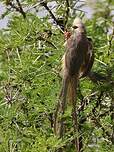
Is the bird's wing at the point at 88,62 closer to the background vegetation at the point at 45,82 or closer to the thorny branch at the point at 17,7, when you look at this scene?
the background vegetation at the point at 45,82

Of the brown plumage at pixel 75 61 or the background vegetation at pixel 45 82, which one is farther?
the background vegetation at pixel 45 82

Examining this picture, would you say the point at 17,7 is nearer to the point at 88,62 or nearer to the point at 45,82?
the point at 45,82

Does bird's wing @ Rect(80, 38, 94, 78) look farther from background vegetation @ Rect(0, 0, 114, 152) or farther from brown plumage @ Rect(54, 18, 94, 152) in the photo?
background vegetation @ Rect(0, 0, 114, 152)

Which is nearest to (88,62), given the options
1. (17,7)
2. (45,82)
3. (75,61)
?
(75,61)

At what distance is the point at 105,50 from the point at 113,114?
164mm

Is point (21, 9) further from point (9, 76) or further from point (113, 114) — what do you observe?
point (113, 114)

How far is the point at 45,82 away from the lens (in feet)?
3.83

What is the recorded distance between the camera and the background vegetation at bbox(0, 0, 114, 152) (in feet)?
3.80

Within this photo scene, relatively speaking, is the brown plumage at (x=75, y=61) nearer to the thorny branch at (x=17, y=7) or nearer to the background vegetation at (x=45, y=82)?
the background vegetation at (x=45, y=82)

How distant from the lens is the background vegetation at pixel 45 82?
3.80ft

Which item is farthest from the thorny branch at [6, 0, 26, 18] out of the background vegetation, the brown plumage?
the brown plumage

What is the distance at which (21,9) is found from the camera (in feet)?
4.13

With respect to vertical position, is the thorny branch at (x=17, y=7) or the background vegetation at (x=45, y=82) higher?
the thorny branch at (x=17, y=7)

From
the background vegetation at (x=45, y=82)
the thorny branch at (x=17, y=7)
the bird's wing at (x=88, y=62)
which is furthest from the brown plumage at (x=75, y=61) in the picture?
the thorny branch at (x=17, y=7)
